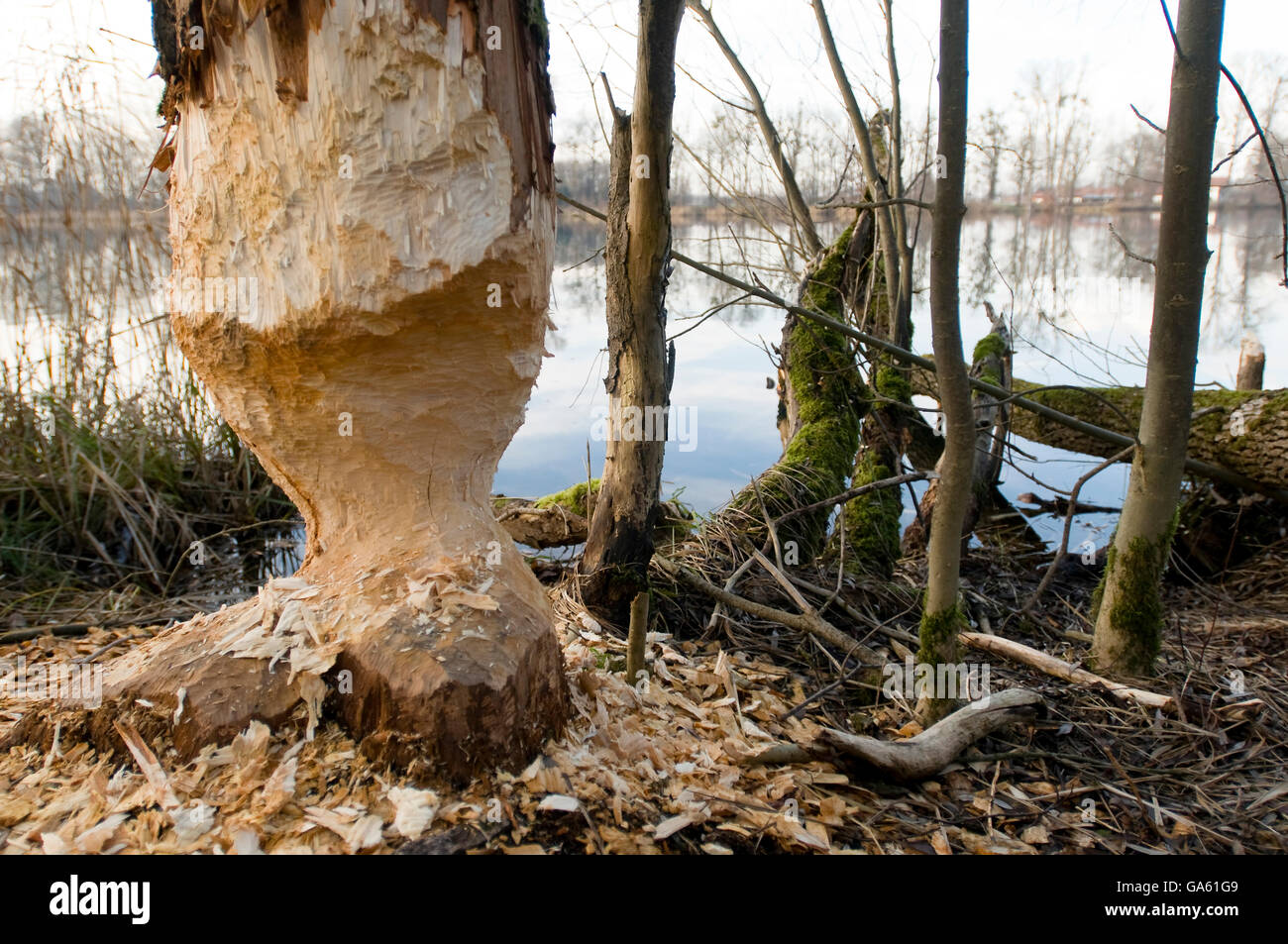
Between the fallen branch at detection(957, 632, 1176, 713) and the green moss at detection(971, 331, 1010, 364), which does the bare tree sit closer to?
the green moss at detection(971, 331, 1010, 364)

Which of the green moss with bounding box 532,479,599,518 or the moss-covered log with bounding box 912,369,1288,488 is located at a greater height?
the moss-covered log with bounding box 912,369,1288,488

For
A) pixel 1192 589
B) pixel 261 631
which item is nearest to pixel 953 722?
pixel 261 631

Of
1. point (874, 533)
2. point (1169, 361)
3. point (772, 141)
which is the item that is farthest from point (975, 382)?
point (772, 141)

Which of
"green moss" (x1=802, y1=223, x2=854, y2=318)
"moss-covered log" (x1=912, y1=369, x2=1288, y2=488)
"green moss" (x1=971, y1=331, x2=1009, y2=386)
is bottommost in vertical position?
"moss-covered log" (x1=912, y1=369, x2=1288, y2=488)

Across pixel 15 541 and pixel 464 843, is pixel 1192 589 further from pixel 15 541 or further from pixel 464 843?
pixel 15 541

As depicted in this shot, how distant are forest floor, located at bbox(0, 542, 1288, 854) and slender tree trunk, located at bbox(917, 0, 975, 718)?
384 mm

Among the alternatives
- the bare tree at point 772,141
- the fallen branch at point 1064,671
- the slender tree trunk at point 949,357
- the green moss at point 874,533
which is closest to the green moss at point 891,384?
the green moss at point 874,533

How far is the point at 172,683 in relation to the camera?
1835mm

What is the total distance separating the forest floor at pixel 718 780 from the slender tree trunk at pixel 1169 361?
227mm

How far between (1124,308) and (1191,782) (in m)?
12.3

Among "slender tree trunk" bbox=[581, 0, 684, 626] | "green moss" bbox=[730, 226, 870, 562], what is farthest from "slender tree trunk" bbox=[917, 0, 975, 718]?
"green moss" bbox=[730, 226, 870, 562]

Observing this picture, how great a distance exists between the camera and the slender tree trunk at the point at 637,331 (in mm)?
2697

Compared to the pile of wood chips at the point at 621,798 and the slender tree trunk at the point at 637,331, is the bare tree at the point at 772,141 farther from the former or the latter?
the pile of wood chips at the point at 621,798

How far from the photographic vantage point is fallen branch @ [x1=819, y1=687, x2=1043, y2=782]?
2.10m
